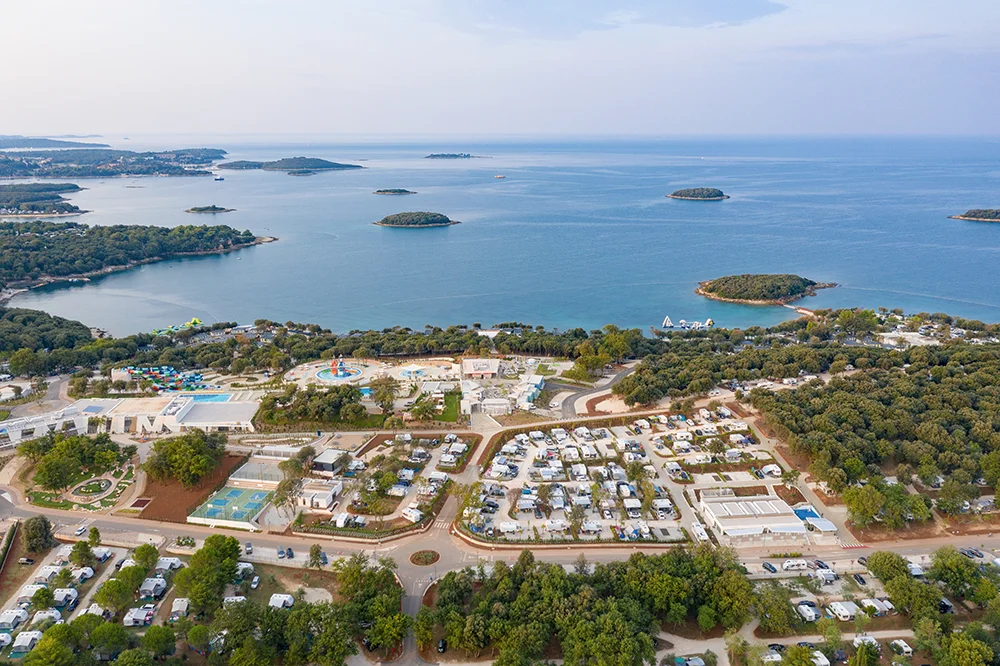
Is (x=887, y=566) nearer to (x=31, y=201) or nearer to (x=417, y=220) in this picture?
(x=417, y=220)

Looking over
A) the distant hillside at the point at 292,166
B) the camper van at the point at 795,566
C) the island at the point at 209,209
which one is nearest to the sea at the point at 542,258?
the island at the point at 209,209

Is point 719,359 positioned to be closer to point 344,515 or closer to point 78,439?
point 344,515

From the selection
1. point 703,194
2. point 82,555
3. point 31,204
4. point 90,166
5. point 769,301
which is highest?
point 90,166

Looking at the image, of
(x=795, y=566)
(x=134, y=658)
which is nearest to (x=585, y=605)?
(x=795, y=566)

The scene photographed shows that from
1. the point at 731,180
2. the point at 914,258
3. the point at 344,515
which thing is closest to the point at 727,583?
the point at 344,515

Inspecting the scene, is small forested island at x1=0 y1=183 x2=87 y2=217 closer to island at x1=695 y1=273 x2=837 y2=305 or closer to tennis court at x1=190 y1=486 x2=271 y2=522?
tennis court at x1=190 y1=486 x2=271 y2=522
